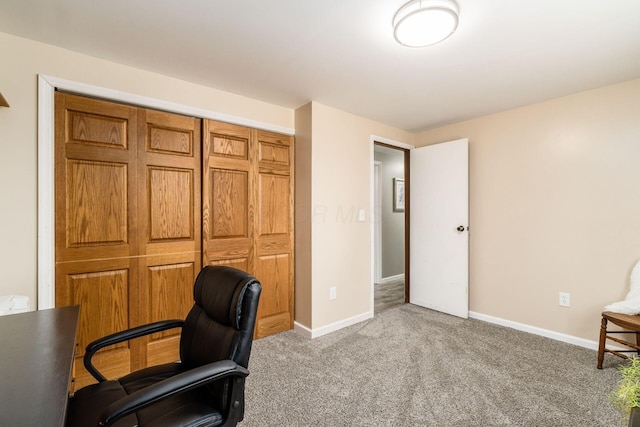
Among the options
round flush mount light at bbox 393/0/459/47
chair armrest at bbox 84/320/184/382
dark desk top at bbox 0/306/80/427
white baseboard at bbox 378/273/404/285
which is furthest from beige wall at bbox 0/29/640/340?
white baseboard at bbox 378/273/404/285

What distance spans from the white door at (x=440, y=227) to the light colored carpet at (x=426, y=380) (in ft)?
1.99

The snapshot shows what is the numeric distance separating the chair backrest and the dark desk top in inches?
→ 17.9

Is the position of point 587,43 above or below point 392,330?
above

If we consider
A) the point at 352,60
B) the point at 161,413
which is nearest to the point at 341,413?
the point at 161,413

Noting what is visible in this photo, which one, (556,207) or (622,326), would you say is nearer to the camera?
(622,326)

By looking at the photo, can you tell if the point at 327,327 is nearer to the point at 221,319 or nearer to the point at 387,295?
the point at 387,295

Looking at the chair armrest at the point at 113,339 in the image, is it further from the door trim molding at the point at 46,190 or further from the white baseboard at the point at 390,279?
the white baseboard at the point at 390,279

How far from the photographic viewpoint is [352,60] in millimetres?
2068

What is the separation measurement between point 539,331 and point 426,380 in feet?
5.28

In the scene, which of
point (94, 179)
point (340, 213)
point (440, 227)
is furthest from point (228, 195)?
point (440, 227)

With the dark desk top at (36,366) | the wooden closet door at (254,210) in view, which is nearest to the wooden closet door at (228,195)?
the wooden closet door at (254,210)

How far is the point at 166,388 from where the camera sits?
0.91 m

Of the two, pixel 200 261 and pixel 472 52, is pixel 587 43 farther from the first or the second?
pixel 200 261

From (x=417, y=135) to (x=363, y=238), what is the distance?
1.72m
